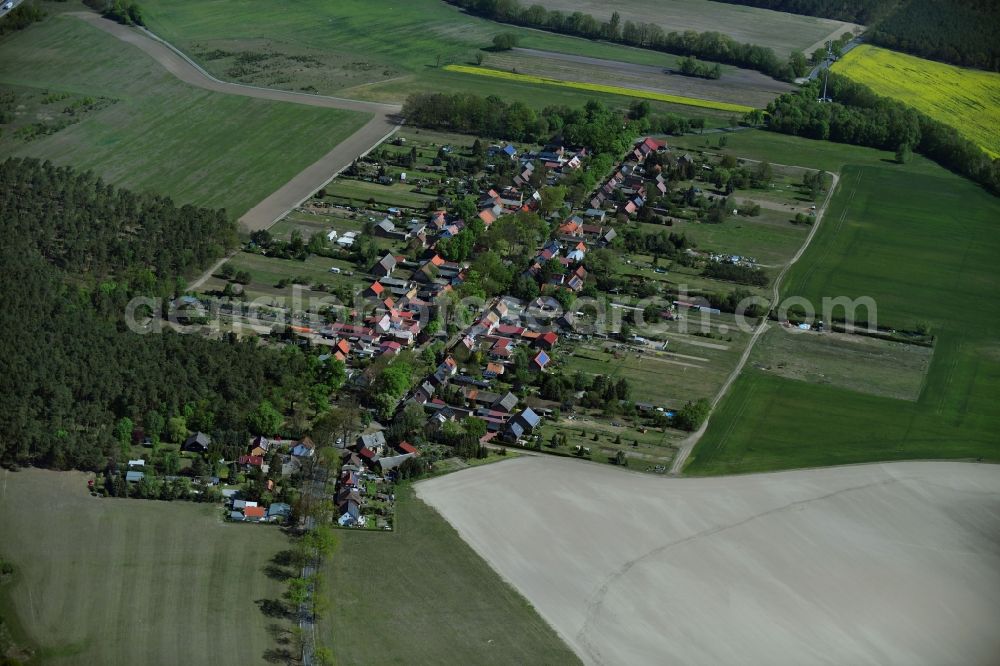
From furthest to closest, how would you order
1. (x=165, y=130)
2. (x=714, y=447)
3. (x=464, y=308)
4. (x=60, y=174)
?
(x=165, y=130) < (x=60, y=174) < (x=464, y=308) < (x=714, y=447)

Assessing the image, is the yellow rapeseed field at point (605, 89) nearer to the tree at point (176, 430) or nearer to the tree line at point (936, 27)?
the tree line at point (936, 27)

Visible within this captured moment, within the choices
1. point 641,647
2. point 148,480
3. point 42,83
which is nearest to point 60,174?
point 42,83

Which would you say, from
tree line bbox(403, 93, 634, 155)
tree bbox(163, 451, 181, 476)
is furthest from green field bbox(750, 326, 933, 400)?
Answer: tree line bbox(403, 93, 634, 155)

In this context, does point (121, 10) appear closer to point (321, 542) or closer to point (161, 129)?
point (161, 129)

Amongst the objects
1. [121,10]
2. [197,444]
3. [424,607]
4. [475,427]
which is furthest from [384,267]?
[121,10]

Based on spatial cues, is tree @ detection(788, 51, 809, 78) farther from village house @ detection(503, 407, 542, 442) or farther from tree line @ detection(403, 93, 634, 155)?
village house @ detection(503, 407, 542, 442)

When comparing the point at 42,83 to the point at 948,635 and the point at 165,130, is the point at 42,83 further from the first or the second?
the point at 948,635

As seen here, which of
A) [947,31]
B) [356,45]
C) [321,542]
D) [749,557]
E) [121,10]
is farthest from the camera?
[356,45]
